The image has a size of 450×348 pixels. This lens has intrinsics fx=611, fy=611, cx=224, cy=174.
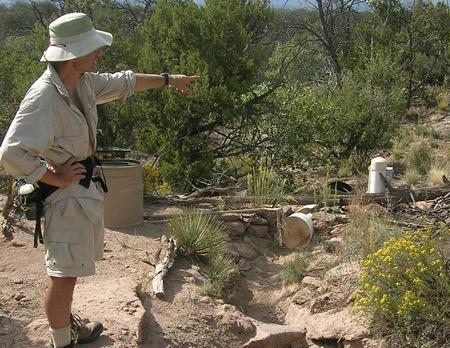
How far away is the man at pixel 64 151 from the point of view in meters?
2.91

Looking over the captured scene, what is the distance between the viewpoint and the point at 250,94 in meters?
9.13

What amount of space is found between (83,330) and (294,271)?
2590mm

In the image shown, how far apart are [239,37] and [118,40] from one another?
2.00 meters

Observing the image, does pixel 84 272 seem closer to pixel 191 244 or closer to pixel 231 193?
pixel 191 244

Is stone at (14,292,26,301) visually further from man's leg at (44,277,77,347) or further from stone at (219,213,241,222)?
stone at (219,213,241,222)

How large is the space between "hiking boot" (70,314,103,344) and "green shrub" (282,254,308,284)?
2.40 m

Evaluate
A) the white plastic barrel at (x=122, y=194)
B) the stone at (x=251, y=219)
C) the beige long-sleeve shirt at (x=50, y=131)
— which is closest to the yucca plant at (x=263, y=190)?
the stone at (x=251, y=219)

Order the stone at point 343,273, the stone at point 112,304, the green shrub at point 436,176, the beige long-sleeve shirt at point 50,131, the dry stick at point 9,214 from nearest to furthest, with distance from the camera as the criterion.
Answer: the beige long-sleeve shirt at point 50,131, the stone at point 112,304, the stone at point 343,273, the dry stick at point 9,214, the green shrub at point 436,176

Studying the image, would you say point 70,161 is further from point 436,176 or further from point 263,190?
point 436,176

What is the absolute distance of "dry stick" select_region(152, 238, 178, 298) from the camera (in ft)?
15.6

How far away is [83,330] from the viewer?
3.73 metres

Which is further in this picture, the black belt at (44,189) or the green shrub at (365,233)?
the green shrub at (365,233)

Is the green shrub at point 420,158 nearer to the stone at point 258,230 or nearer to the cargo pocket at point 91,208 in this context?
the stone at point 258,230

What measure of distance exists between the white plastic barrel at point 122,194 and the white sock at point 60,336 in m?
2.83
